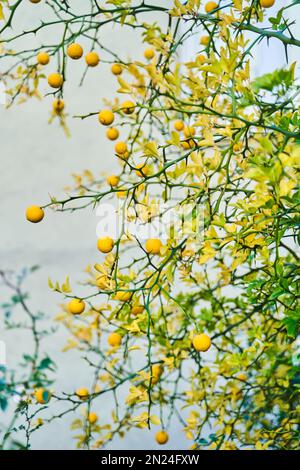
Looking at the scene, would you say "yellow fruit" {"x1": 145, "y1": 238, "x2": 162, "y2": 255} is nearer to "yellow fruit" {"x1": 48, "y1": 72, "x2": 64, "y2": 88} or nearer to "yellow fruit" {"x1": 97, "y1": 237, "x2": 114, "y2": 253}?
"yellow fruit" {"x1": 97, "y1": 237, "x2": 114, "y2": 253}

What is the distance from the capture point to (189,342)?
1.05 metres

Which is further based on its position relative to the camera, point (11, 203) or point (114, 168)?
point (114, 168)

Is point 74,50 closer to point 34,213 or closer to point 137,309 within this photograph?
point 34,213

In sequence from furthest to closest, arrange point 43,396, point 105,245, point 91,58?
point 91,58 < point 43,396 < point 105,245

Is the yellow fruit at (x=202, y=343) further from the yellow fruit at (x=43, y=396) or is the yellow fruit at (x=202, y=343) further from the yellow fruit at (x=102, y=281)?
the yellow fruit at (x=43, y=396)

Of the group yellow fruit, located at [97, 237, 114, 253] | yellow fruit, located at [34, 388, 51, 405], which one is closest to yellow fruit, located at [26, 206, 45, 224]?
yellow fruit, located at [97, 237, 114, 253]

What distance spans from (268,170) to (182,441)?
4.80 ft

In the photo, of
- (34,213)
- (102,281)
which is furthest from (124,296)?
(34,213)

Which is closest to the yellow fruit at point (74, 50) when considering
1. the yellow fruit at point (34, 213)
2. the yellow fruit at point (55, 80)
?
the yellow fruit at point (55, 80)

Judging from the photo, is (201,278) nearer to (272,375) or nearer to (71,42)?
(272,375)

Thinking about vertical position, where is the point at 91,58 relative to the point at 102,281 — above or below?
above

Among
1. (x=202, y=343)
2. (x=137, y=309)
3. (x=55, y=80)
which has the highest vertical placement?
(x=55, y=80)

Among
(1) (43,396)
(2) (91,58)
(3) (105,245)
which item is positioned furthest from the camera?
(2) (91,58)
